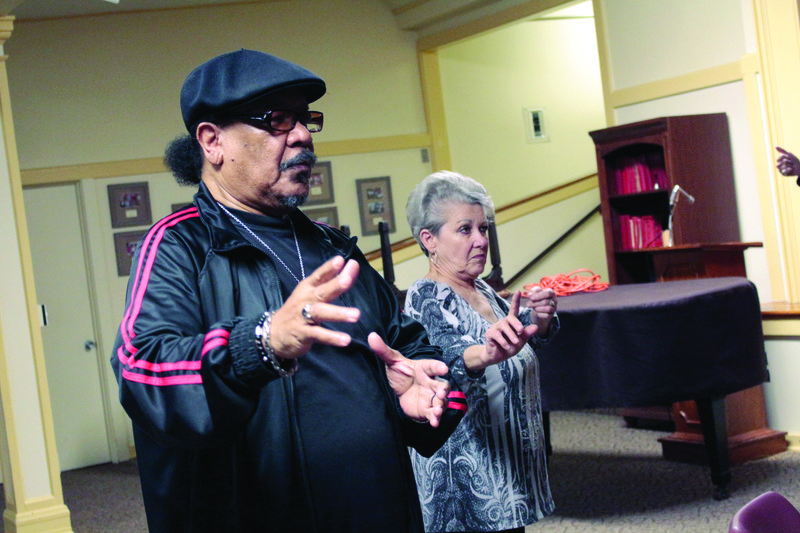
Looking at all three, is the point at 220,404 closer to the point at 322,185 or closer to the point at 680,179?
the point at 680,179

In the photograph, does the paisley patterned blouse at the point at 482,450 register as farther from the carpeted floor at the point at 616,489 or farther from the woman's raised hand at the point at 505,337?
the carpeted floor at the point at 616,489

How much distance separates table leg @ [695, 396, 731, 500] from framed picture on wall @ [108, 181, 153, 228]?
473 centimetres

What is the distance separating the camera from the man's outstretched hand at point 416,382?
144cm

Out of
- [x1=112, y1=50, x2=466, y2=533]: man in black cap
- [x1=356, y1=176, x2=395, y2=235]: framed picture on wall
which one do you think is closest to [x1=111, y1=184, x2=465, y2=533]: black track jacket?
[x1=112, y1=50, x2=466, y2=533]: man in black cap

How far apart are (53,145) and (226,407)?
6.27 metres

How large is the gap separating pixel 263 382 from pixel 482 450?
1.22m

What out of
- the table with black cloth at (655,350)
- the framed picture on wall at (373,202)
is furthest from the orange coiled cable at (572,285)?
the framed picture on wall at (373,202)

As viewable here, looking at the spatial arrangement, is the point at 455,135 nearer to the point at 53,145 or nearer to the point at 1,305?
the point at 53,145

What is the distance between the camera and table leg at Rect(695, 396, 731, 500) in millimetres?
3924

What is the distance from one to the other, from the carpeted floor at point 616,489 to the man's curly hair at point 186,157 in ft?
9.00

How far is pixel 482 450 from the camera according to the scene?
2.24 metres

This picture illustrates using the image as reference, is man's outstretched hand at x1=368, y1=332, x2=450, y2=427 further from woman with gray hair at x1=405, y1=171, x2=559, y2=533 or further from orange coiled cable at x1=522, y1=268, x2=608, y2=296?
orange coiled cable at x1=522, y1=268, x2=608, y2=296

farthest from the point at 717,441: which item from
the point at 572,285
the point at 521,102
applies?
the point at 521,102

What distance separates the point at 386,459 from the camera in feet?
4.74
